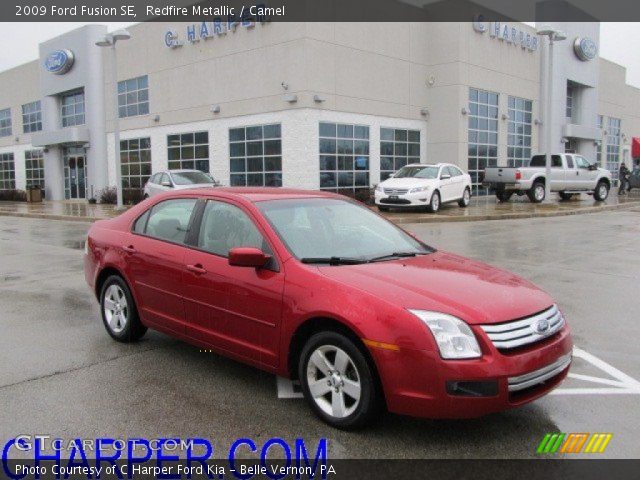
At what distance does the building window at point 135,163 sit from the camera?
106 ft

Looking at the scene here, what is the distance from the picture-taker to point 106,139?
117 feet

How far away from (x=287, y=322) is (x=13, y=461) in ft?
5.91

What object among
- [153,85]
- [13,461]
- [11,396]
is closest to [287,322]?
[13,461]

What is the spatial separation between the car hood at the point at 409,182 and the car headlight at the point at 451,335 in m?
17.1

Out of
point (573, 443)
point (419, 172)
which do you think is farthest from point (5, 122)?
point (573, 443)

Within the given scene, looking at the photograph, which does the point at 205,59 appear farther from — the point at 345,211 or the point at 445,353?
the point at 445,353

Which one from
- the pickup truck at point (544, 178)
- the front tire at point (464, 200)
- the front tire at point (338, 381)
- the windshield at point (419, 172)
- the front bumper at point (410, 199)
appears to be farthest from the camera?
the pickup truck at point (544, 178)

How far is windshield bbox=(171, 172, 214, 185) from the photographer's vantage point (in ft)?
73.1

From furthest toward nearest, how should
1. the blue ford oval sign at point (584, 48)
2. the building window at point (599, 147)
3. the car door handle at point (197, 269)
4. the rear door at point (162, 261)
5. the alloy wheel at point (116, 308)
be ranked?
the building window at point (599, 147) < the blue ford oval sign at point (584, 48) < the alloy wheel at point (116, 308) < the rear door at point (162, 261) < the car door handle at point (197, 269)

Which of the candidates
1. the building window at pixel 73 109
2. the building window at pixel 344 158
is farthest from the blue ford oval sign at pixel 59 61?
the building window at pixel 344 158

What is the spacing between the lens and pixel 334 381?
12.7ft

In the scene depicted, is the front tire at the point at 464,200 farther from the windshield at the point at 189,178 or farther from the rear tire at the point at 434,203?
the windshield at the point at 189,178

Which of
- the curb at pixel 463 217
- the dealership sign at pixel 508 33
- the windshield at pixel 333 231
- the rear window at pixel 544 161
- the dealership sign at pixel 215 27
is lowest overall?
the curb at pixel 463 217

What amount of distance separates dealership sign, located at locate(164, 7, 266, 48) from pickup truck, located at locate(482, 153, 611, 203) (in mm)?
11805
